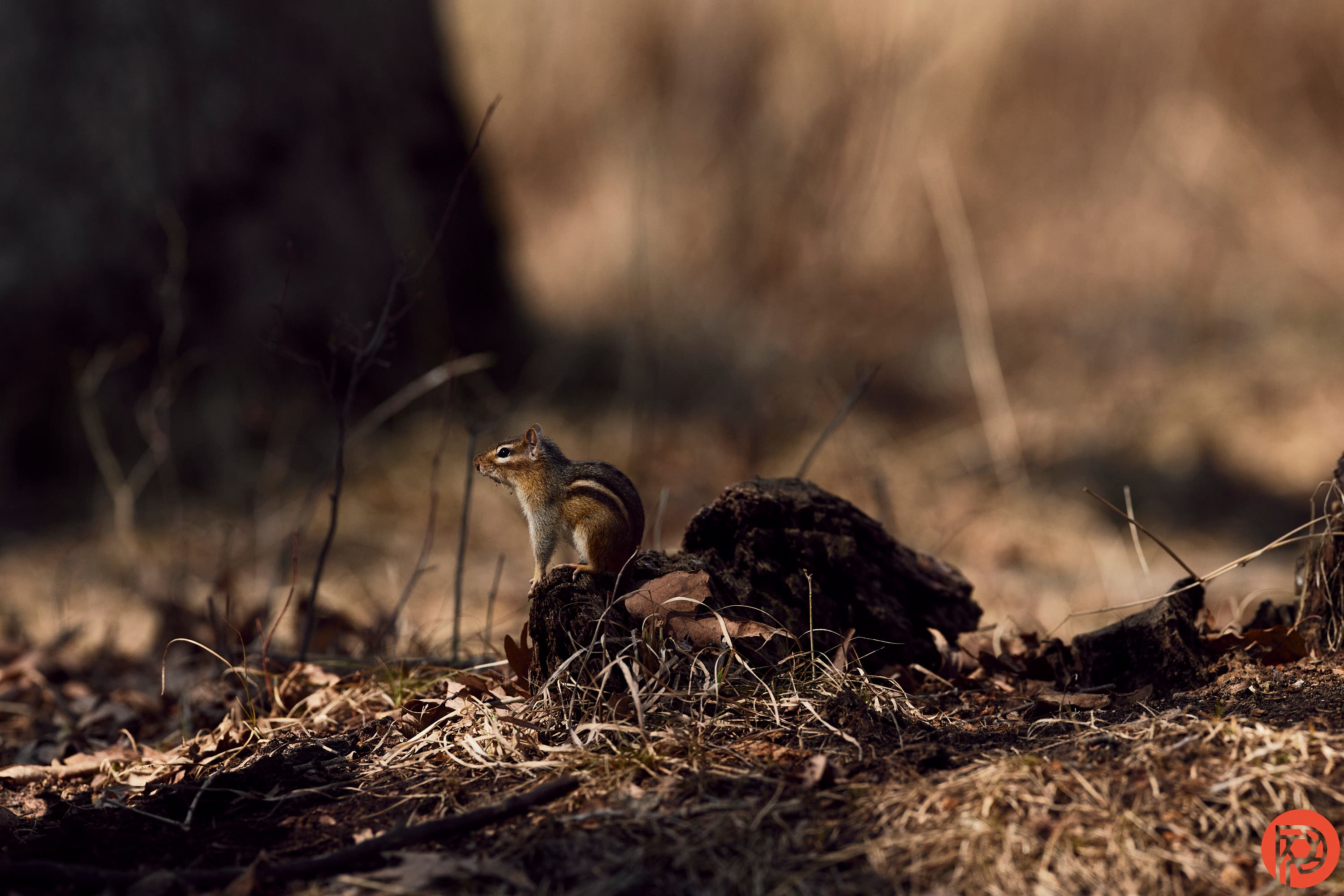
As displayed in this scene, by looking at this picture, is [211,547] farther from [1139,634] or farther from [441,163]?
[1139,634]

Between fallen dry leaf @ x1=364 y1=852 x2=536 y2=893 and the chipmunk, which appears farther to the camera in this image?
the chipmunk

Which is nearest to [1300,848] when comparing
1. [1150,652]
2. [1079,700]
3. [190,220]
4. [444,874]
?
[1079,700]

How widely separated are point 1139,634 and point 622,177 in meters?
7.24

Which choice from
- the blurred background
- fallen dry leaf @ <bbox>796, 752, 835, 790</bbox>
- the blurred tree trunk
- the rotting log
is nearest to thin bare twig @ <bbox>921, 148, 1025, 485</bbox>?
the blurred background

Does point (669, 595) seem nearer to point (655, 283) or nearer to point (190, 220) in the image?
point (190, 220)

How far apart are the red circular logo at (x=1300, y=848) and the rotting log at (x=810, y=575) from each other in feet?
2.76

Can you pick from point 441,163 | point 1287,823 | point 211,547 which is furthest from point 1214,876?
point 441,163

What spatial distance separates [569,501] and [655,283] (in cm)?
607

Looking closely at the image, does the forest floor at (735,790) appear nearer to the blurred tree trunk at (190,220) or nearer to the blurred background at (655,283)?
the blurred background at (655,283)

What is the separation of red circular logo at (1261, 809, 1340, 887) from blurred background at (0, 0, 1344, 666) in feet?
4.57

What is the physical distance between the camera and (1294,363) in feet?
22.5

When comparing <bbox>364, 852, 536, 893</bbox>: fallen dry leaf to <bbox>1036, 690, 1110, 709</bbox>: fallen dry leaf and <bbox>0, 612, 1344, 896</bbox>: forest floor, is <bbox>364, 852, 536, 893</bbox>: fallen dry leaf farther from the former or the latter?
<bbox>1036, 690, 1110, 709</bbox>: fallen dry leaf

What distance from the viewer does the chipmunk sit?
7.10 feet

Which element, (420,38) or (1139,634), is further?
(420,38)
